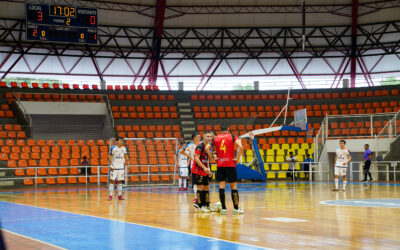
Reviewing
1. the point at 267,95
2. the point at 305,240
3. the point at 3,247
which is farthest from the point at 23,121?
the point at 3,247

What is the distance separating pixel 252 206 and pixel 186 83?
28.2 m

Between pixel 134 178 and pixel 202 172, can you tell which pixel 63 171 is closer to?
pixel 134 178

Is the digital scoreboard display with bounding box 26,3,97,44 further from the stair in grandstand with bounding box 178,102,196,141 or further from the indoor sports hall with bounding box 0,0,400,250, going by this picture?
the stair in grandstand with bounding box 178,102,196,141

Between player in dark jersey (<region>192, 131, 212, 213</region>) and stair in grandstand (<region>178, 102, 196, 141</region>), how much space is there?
21.8 meters

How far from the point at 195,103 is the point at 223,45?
248 inches

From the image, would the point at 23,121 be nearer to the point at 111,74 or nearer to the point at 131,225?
the point at 111,74

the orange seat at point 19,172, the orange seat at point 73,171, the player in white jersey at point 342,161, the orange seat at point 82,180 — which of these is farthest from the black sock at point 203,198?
the orange seat at point 73,171

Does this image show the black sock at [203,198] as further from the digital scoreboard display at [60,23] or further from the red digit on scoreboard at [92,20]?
the red digit on scoreboard at [92,20]

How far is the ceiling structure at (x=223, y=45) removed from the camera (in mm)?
39469

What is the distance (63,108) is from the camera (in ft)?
113

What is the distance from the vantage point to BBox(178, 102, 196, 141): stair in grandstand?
35.0 m

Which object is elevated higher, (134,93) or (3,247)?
(134,93)

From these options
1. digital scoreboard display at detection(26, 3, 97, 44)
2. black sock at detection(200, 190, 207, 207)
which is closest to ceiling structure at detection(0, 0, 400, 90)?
digital scoreboard display at detection(26, 3, 97, 44)

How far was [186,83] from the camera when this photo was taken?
1633 inches
